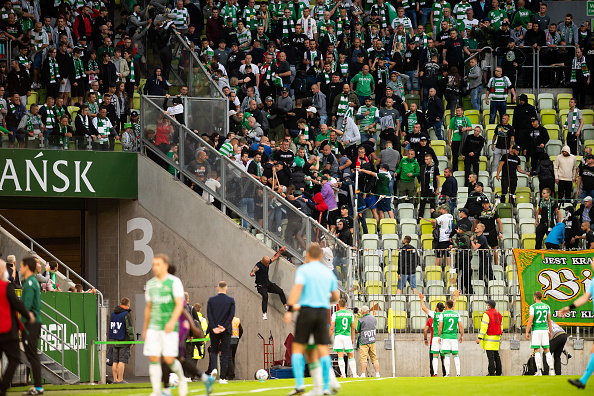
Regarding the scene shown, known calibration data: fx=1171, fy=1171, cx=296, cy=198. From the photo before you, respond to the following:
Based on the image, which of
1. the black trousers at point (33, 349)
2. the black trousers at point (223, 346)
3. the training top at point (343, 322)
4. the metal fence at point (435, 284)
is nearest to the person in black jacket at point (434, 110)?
the metal fence at point (435, 284)

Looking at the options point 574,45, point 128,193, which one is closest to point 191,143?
A: point 128,193

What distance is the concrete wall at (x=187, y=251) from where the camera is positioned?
1076 inches

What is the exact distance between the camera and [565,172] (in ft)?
97.4

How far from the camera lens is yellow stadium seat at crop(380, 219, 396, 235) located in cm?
2836

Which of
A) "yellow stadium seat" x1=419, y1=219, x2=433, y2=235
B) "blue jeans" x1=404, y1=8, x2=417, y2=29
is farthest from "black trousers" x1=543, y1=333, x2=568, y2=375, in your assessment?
"blue jeans" x1=404, y1=8, x2=417, y2=29

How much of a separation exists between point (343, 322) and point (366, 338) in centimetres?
123

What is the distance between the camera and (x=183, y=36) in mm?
30953

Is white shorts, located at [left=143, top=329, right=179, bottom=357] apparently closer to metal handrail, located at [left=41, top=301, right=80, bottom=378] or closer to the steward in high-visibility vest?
metal handrail, located at [left=41, top=301, right=80, bottom=378]

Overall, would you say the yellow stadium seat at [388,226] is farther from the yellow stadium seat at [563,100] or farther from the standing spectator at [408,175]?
the yellow stadium seat at [563,100]

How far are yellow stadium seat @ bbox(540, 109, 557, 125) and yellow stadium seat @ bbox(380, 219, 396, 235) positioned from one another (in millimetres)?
7181

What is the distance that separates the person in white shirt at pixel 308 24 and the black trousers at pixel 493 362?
39.8 ft

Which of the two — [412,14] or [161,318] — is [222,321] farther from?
[412,14]

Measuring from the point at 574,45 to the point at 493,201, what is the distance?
7046mm

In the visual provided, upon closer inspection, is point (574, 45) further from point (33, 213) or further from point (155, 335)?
point (155, 335)
